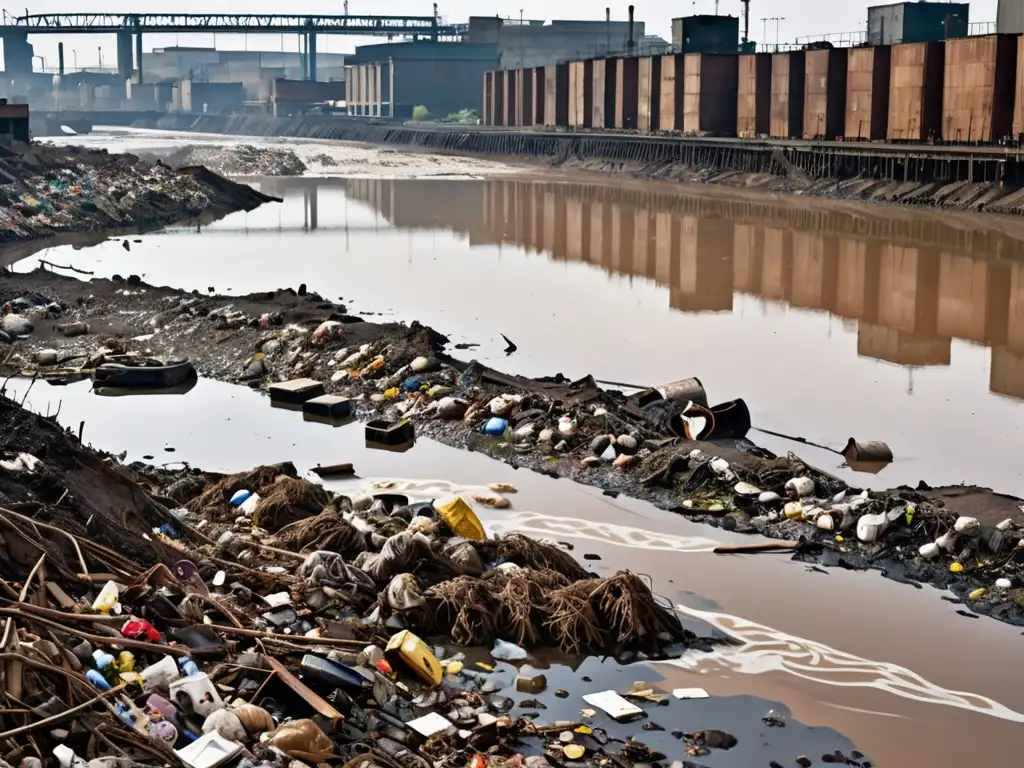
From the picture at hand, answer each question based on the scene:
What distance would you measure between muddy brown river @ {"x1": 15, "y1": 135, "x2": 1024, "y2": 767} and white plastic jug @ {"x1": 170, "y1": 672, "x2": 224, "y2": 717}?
7.57 feet

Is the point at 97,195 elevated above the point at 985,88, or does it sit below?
below

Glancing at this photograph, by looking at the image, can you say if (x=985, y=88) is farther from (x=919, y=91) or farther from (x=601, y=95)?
(x=601, y=95)

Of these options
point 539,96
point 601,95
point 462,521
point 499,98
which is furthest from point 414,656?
point 499,98

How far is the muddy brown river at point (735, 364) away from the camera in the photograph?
293 inches

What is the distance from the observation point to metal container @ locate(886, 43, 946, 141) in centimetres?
4038

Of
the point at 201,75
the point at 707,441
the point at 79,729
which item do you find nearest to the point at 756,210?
the point at 707,441

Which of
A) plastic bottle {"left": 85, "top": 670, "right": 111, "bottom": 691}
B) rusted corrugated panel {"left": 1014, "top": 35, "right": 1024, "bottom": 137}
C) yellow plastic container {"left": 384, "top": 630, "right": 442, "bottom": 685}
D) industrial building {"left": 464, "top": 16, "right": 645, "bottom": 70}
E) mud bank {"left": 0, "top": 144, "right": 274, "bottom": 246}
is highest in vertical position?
industrial building {"left": 464, "top": 16, "right": 645, "bottom": 70}

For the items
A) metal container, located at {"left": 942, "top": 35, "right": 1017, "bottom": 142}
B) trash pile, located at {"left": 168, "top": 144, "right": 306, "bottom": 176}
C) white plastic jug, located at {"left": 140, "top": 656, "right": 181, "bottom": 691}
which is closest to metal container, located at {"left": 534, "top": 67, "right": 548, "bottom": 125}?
trash pile, located at {"left": 168, "top": 144, "right": 306, "bottom": 176}

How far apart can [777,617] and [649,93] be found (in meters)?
56.4

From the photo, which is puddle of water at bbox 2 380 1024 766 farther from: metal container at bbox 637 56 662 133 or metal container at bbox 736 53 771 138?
metal container at bbox 637 56 662 133

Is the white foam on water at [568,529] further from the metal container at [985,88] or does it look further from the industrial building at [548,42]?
the industrial building at [548,42]

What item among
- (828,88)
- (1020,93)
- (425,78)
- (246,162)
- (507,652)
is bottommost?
(507,652)

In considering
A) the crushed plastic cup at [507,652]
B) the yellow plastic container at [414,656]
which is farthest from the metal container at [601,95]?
the yellow plastic container at [414,656]

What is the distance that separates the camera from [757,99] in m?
52.1
